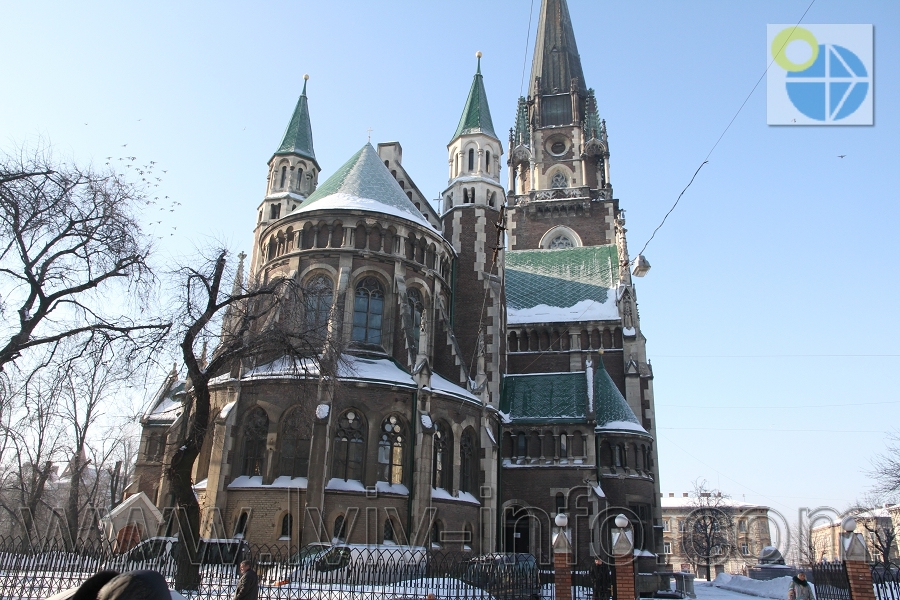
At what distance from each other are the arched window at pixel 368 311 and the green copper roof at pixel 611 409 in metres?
11.4

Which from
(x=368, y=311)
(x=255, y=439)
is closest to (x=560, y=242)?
(x=368, y=311)

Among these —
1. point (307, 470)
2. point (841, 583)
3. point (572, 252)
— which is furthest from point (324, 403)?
point (572, 252)

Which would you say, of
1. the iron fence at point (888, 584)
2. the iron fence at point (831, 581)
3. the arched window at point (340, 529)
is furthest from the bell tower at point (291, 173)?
the iron fence at point (888, 584)

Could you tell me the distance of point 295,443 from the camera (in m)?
22.9

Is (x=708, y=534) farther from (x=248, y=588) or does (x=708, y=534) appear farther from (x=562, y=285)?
(x=248, y=588)

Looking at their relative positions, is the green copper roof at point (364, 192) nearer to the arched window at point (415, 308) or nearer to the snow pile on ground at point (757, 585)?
the arched window at point (415, 308)

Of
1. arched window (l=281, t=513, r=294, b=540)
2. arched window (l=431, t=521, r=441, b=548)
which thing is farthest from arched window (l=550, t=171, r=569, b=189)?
arched window (l=281, t=513, r=294, b=540)

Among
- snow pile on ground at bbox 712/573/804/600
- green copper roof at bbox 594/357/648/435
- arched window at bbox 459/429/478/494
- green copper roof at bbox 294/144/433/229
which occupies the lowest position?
snow pile on ground at bbox 712/573/804/600

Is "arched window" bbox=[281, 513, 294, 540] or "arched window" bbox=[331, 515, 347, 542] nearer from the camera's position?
"arched window" bbox=[281, 513, 294, 540]

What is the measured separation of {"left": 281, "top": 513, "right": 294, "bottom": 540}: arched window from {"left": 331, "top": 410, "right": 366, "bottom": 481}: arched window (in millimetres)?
1847

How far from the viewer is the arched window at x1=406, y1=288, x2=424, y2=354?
1090 inches

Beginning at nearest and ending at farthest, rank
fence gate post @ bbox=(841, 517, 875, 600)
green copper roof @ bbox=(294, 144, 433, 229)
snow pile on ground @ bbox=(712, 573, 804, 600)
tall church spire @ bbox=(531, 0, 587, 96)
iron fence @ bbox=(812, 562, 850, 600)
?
1. fence gate post @ bbox=(841, 517, 875, 600)
2. iron fence @ bbox=(812, 562, 850, 600)
3. snow pile on ground @ bbox=(712, 573, 804, 600)
4. green copper roof @ bbox=(294, 144, 433, 229)
5. tall church spire @ bbox=(531, 0, 587, 96)

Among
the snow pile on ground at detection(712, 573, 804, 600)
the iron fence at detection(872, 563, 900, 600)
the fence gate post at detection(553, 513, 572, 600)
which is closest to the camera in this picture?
the iron fence at detection(872, 563, 900, 600)

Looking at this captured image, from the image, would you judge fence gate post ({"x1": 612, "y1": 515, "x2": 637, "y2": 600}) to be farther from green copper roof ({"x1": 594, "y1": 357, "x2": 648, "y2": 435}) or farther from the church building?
green copper roof ({"x1": 594, "y1": 357, "x2": 648, "y2": 435})
